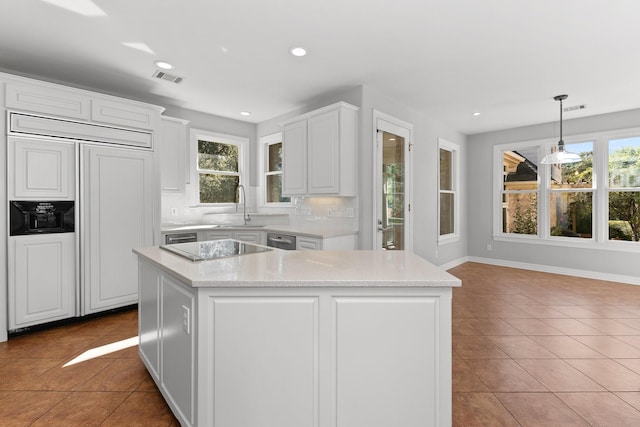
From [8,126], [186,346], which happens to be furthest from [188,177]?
[186,346]

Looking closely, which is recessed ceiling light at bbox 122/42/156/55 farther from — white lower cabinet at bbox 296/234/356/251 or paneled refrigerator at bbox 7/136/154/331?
white lower cabinet at bbox 296/234/356/251

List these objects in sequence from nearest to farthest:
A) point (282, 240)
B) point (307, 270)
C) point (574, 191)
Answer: point (307, 270) < point (282, 240) < point (574, 191)

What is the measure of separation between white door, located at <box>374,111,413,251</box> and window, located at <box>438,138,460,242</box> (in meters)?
1.38

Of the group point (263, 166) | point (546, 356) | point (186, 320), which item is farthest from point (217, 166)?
point (546, 356)

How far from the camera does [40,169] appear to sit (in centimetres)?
291

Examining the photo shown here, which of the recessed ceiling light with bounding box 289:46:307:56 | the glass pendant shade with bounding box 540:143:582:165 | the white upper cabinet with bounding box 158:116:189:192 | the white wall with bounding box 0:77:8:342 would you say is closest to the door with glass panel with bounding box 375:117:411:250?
the recessed ceiling light with bounding box 289:46:307:56

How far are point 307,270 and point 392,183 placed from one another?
280cm

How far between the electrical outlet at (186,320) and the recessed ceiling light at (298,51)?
2389 mm

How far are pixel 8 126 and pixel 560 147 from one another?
6.36 m

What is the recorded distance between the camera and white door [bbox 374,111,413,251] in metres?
3.88

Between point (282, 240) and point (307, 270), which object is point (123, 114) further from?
point (307, 270)

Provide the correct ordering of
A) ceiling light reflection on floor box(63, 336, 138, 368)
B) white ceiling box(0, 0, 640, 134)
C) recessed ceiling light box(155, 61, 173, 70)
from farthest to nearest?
recessed ceiling light box(155, 61, 173, 70) < ceiling light reflection on floor box(63, 336, 138, 368) < white ceiling box(0, 0, 640, 134)

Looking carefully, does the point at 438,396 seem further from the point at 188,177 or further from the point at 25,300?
Answer: the point at 188,177

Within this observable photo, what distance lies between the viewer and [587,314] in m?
3.47
